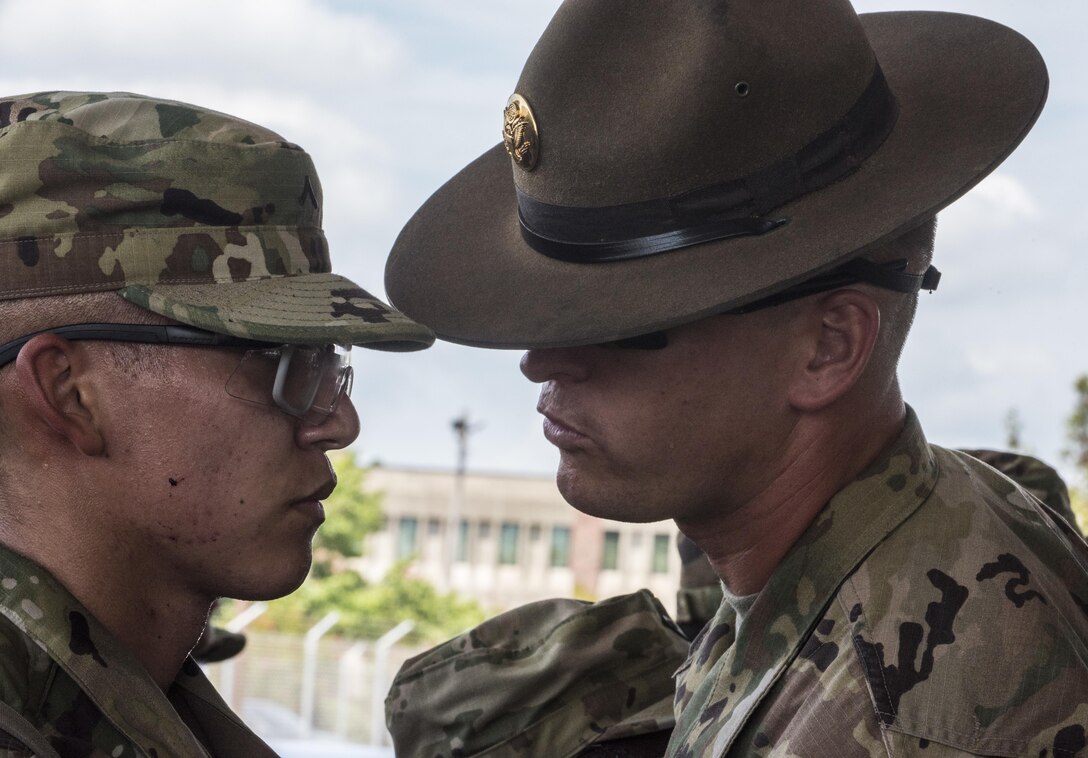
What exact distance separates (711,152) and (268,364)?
24.3 inches

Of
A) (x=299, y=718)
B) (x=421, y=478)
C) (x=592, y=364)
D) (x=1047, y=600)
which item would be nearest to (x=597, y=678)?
(x=592, y=364)

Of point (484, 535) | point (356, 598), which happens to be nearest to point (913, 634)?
point (356, 598)

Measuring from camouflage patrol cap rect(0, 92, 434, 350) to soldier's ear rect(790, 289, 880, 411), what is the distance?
49 centimetres

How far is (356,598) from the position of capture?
31625mm

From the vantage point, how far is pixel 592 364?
→ 6.29 ft

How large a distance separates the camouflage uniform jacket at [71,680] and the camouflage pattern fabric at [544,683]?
70 cm

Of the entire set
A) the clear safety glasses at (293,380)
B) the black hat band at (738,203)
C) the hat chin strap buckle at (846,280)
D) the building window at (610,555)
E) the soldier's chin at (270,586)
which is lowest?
the building window at (610,555)

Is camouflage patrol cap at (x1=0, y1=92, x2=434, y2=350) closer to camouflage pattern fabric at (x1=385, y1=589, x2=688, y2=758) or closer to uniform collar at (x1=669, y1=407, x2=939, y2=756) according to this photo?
uniform collar at (x1=669, y1=407, x2=939, y2=756)

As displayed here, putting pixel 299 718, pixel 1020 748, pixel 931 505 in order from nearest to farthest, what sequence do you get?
1. pixel 1020 748
2. pixel 931 505
3. pixel 299 718

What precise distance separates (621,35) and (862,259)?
42 cm

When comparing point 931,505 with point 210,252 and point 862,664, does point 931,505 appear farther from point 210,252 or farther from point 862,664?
point 210,252

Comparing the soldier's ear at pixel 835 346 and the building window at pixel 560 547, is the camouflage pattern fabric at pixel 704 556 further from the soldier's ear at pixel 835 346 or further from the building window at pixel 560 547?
the building window at pixel 560 547

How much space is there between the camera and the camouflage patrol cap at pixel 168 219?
1628 mm

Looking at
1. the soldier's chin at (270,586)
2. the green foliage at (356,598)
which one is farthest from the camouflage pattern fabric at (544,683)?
the green foliage at (356,598)
